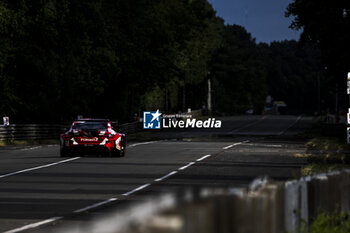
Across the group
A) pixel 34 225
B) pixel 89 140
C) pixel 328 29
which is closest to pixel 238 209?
pixel 34 225

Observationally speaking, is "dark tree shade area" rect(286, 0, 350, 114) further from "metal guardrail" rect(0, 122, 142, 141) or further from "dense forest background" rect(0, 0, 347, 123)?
"metal guardrail" rect(0, 122, 142, 141)

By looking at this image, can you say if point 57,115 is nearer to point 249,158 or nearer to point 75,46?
point 75,46

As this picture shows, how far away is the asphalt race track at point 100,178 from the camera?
45.2ft

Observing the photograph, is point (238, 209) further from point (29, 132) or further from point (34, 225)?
point (29, 132)

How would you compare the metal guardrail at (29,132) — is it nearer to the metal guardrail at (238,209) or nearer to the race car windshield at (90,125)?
the race car windshield at (90,125)

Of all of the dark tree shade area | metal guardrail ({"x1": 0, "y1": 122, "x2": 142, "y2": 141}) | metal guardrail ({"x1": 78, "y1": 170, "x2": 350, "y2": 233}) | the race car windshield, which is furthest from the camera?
the dark tree shade area

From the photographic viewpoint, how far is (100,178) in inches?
846

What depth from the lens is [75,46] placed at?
67375mm

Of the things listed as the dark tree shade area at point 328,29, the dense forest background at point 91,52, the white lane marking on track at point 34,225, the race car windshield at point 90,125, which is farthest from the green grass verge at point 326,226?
the dense forest background at point 91,52

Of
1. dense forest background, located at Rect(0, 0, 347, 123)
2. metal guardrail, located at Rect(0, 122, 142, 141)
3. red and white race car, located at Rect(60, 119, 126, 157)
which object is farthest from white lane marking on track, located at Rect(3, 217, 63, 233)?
dense forest background, located at Rect(0, 0, 347, 123)

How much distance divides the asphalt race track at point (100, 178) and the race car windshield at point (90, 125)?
1.04 m

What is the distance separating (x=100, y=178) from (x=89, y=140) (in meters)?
9.00

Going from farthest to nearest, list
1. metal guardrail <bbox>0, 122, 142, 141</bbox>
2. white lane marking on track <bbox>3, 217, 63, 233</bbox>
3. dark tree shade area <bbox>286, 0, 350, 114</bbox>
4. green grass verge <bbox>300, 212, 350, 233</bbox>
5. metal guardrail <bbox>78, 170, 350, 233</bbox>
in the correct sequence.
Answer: dark tree shade area <bbox>286, 0, 350, 114</bbox> < metal guardrail <bbox>0, 122, 142, 141</bbox> < white lane marking on track <bbox>3, 217, 63, 233</bbox> < green grass verge <bbox>300, 212, 350, 233</bbox> < metal guardrail <bbox>78, 170, 350, 233</bbox>

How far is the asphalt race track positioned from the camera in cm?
1377
